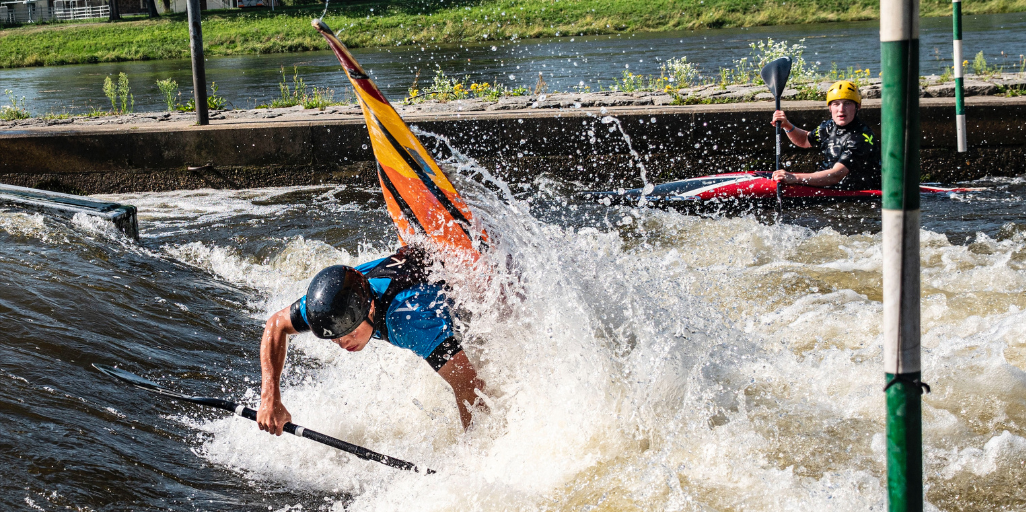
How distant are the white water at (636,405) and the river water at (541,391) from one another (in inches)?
0.5

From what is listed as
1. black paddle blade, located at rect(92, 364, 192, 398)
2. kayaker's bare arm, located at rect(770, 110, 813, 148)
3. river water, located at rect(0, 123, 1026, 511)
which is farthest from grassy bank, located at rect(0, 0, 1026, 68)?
black paddle blade, located at rect(92, 364, 192, 398)

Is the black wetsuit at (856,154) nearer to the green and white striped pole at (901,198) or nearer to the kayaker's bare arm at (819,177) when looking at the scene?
the kayaker's bare arm at (819,177)

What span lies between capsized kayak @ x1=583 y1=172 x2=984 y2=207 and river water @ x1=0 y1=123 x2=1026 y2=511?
138cm

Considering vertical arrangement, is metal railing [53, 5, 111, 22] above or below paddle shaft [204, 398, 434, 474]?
above

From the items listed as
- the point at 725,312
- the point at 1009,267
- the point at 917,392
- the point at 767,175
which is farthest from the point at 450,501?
the point at 767,175

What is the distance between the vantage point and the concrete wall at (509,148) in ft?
27.2

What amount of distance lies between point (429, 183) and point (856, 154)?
446 cm

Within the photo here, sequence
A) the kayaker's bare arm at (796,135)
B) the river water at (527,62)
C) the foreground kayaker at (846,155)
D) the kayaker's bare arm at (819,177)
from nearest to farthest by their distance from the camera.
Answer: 1. the foreground kayaker at (846,155)
2. the kayaker's bare arm at (819,177)
3. the kayaker's bare arm at (796,135)
4. the river water at (527,62)

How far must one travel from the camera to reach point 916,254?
1669 mm

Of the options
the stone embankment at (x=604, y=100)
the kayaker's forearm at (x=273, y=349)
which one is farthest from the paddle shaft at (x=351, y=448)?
the stone embankment at (x=604, y=100)

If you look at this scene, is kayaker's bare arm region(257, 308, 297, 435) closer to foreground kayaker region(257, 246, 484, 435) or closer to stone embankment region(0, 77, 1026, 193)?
foreground kayaker region(257, 246, 484, 435)

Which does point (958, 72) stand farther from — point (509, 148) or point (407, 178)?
point (407, 178)

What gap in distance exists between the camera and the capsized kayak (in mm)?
7340

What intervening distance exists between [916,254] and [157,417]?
3.65 meters
